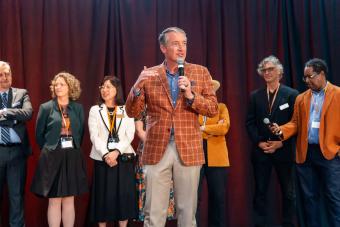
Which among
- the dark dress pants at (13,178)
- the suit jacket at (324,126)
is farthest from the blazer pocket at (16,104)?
the suit jacket at (324,126)

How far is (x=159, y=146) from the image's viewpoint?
2322 mm

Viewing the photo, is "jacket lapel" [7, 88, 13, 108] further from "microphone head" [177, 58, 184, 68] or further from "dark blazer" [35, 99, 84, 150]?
"microphone head" [177, 58, 184, 68]

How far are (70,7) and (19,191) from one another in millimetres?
2118

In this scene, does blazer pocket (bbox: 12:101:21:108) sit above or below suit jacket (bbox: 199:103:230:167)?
above

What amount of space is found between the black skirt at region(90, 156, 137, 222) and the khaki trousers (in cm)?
Result: 160

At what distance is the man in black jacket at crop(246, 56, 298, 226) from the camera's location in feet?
12.8

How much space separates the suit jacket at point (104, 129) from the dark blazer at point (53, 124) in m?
0.13

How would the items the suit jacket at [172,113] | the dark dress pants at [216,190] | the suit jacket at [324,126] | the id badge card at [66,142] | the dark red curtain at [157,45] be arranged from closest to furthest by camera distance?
the suit jacket at [172,113] → the suit jacket at [324,126] → the id badge card at [66,142] → the dark dress pants at [216,190] → the dark red curtain at [157,45]

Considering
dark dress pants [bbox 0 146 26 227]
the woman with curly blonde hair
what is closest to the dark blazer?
the woman with curly blonde hair

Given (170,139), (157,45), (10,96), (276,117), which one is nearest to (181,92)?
(170,139)

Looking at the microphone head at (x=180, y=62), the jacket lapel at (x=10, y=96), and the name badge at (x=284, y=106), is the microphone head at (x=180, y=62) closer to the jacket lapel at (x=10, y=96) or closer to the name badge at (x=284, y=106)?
the name badge at (x=284, y=106)

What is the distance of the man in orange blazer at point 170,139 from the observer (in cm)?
232

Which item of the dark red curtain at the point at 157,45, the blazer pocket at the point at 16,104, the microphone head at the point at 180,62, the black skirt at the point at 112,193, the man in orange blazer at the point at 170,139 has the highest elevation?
the dark red curtain at the point at 157,45

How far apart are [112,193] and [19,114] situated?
1147 mm
